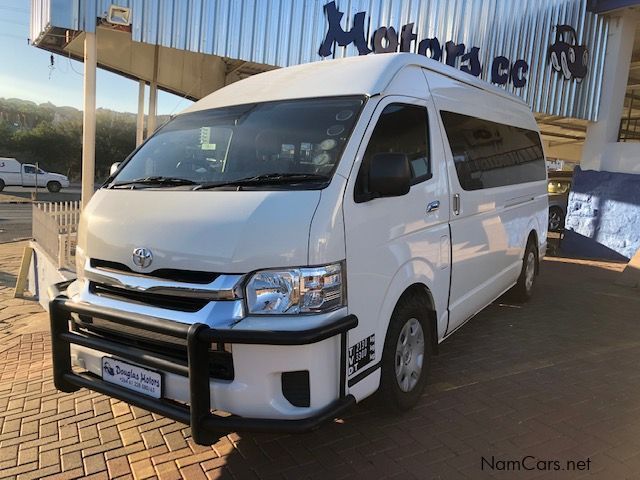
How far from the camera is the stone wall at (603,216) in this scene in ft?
34.2

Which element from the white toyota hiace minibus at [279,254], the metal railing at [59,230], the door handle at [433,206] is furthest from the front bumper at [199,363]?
the metal railing at [59,230]

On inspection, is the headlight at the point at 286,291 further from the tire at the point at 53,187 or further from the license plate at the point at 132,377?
the tire at the point at 53,187

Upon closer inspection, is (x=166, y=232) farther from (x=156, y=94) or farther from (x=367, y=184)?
(x=156, y=94)

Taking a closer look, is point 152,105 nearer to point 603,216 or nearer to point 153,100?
point 153,100

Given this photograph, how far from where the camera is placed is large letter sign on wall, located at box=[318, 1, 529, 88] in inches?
370

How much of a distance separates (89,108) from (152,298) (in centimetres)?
653

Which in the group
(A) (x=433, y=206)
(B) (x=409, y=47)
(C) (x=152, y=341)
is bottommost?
(C) (x=152, y=341)

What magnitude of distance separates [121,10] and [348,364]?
727cm

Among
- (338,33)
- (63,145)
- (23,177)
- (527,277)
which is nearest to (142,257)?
(527,277)

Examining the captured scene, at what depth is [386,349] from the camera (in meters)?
3.10

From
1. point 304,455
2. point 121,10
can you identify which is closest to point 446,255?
point 304,455

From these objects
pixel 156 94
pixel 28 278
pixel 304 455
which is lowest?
pixel 28 278

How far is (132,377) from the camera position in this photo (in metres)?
2.78

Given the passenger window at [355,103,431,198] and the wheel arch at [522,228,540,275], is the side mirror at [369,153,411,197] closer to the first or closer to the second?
the passenger window at [355,103,431,198]
